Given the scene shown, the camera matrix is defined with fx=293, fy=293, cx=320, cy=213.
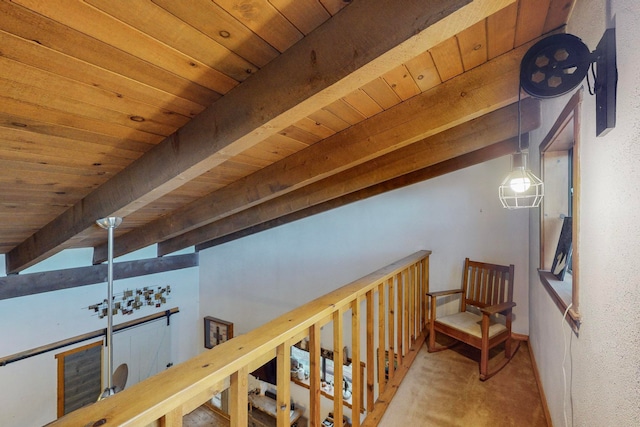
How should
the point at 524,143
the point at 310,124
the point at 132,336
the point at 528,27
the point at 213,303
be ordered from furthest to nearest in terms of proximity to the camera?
1. the point at 213,303
2. the point at 132,336
3. the point at 524,143
4. the point at 310,124
5. the point at 528,27

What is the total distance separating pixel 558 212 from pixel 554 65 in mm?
1389

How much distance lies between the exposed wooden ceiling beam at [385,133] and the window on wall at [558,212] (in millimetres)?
368

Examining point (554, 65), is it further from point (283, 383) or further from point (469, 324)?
point (469, 324)

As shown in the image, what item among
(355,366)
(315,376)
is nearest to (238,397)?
(315,376)

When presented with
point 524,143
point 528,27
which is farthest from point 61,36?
point 524,143

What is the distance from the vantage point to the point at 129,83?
118 cm

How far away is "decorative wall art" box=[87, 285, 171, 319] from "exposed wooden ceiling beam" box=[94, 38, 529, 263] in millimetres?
2572

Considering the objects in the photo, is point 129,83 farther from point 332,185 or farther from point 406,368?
point 406,368

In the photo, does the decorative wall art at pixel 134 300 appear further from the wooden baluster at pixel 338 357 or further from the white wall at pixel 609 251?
the white wall at pixel 609 251

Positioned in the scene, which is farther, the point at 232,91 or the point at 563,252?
the point at 563,252

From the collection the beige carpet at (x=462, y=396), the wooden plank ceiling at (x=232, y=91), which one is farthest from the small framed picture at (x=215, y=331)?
the beige carpet at (x=462, y=396)

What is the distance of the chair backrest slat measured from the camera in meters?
2.99

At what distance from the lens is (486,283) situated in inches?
122

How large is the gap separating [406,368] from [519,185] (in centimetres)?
170
